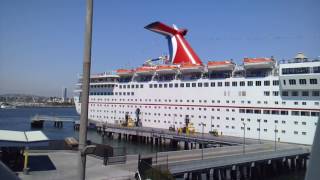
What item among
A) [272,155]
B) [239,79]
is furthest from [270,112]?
[272,155]

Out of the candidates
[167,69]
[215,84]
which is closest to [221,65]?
[215,84]

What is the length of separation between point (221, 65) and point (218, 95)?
407cm

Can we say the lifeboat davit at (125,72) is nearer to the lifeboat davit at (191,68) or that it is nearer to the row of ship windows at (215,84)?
the row of ship windows at (215,84)

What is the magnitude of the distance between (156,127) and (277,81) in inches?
782

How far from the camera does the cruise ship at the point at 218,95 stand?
1406 inches

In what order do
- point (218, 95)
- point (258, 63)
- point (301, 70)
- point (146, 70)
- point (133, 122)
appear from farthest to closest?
point (146, 70), point (133, 122), point (218, 95), point (258, 63), point (301, 70)

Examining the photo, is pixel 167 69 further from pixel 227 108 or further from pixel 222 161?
pixel 222 161

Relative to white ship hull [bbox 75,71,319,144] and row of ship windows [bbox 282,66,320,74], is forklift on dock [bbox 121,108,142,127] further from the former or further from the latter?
row of ship windows [bbox 282,66,320,74]

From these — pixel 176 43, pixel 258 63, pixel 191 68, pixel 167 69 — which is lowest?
pixel 258 63

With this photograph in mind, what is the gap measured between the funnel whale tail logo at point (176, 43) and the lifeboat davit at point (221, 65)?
991 centimetres

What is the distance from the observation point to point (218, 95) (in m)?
43.1

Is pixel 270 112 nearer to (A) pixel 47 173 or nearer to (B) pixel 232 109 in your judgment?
(B) pixel 232 109

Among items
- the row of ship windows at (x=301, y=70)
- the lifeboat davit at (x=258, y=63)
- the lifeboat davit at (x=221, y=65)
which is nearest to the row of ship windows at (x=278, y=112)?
the row of ship windows at (x=301, y=70)

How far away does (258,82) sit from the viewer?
130ft
